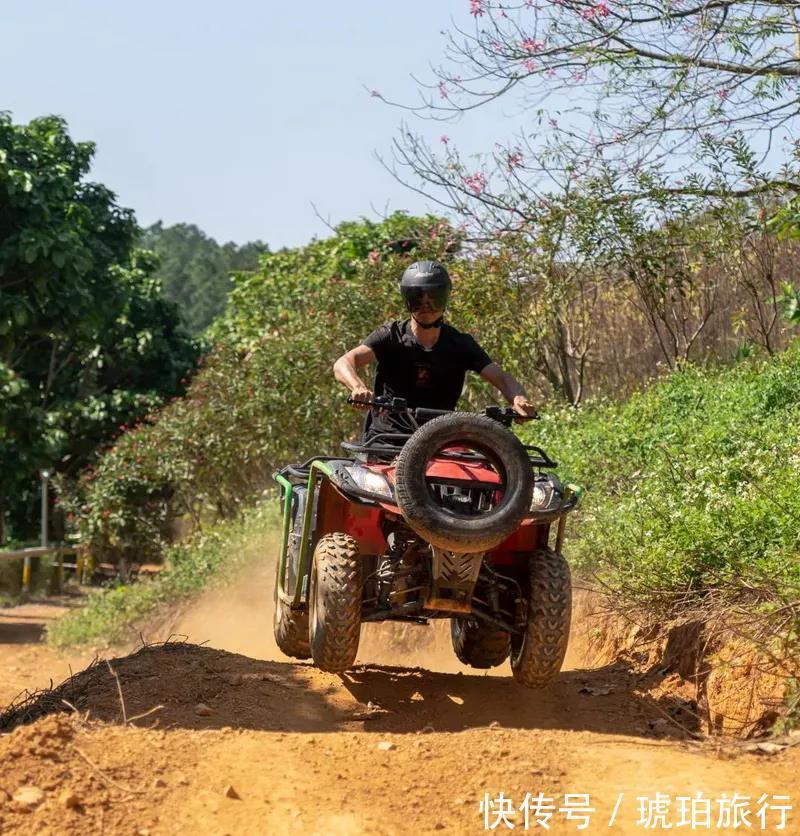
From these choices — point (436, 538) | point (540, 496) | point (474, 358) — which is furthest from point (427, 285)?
point (436, 538)

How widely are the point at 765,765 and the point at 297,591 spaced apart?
263 cm

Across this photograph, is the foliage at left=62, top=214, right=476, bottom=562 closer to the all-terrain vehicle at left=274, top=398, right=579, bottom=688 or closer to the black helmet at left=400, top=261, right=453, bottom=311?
the black helmet at left=400, top=261, right=453, bottom=311

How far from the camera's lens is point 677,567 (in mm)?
7375

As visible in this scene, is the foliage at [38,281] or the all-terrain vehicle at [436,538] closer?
the all-terrain vehicle at [436,538]

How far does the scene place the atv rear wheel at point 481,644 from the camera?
7332mm

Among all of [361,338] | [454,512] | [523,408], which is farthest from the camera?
[361,338]

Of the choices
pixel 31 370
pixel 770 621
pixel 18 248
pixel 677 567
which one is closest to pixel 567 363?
pixel 18 248

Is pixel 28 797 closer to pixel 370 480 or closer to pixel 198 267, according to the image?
pixel 370 480

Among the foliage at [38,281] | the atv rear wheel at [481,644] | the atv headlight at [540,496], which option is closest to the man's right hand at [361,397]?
the atv headlight at [540,496]

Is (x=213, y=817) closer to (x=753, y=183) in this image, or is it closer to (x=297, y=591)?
(x=297, y=591)

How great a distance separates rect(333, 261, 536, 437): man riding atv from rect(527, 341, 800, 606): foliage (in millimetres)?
1480

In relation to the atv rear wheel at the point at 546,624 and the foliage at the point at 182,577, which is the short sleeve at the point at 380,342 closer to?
the atv rear wheel at the point at 546,624

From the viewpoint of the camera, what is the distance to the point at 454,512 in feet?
20.2

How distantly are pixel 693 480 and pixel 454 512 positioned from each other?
3.04m
